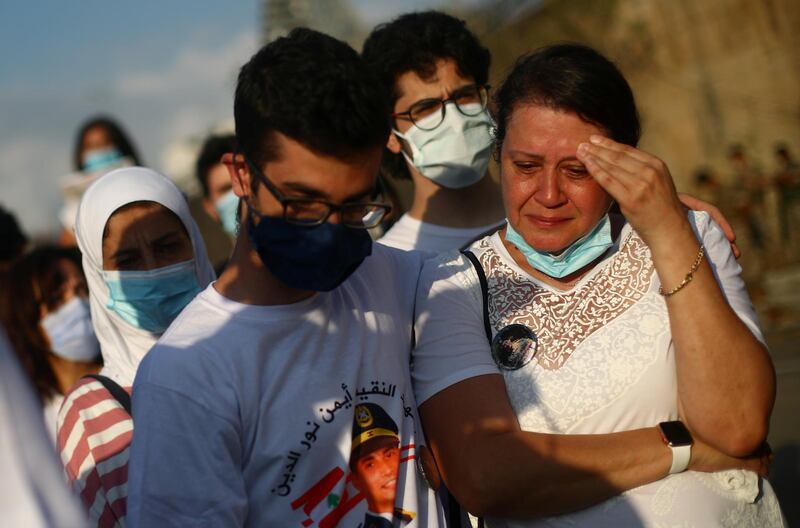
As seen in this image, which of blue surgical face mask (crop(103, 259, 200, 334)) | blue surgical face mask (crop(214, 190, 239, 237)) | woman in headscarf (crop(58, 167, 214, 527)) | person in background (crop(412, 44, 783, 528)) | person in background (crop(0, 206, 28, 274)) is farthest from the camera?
person in background (crop(0, 206, 28, 274))

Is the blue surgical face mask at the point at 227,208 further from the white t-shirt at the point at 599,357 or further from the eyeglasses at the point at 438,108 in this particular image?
the white t-shirt at the point at 599,357

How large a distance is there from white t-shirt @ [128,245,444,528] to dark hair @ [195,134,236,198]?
357 centimetres

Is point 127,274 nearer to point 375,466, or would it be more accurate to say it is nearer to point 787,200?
point 375,466

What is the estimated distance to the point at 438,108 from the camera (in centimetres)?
402

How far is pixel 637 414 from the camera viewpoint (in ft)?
8.29

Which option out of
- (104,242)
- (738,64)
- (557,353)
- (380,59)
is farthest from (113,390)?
(738,64)

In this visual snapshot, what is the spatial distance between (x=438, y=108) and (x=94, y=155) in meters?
3.53

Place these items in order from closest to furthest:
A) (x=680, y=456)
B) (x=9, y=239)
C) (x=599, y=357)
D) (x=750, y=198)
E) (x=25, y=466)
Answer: (x=25, y=466)
(x=680, y=456)
(x=599, y=357)
(x=9, y=239)
(x=750, y=198)

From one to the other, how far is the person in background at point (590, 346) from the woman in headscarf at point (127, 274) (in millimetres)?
1025

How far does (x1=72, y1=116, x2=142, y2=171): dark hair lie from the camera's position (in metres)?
6.63

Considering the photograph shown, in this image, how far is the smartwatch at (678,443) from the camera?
7.99ft

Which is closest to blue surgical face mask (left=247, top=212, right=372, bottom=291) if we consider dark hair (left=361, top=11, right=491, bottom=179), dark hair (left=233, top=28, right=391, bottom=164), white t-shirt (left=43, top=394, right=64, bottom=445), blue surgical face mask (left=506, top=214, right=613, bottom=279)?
dark hair (left=233, top=28, right=391, bottom=164)

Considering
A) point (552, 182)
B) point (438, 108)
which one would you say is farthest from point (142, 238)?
point (552, 182)

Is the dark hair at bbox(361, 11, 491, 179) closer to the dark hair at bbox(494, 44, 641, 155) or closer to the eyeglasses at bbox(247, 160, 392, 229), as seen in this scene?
the dark hair at bbox(494, 44, 641, 155)
